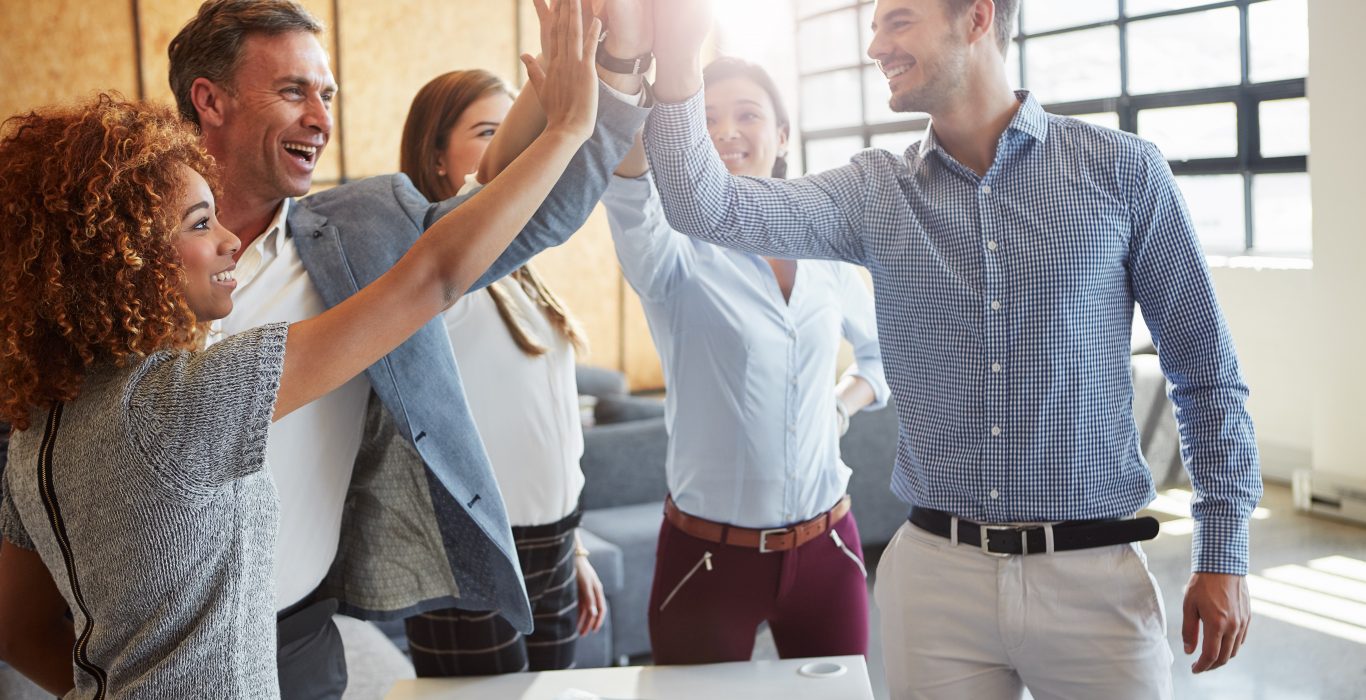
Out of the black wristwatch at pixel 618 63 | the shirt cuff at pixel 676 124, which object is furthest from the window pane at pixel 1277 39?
the black wristwatch at pixel 618 63

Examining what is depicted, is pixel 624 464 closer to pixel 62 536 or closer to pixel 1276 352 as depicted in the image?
pixel 62 536


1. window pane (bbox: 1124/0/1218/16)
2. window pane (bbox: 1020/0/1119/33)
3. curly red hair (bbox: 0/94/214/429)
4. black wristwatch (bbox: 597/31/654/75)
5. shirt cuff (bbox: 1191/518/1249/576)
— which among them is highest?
window pane (bbox: 1020/0/1119/33)

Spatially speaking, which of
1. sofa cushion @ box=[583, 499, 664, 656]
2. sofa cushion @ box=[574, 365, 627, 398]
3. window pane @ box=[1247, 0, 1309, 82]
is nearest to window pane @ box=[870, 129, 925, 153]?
window pane @ box=[1247, 0, 1309, 82]

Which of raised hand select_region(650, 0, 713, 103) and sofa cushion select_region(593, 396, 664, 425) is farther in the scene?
sofa cushion select_region(593, 396, 664, 425)

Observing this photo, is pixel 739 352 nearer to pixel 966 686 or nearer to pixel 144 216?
pixel 966 686

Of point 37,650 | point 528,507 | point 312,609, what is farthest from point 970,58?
point 37,650

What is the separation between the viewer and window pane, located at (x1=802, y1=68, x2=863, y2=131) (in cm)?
897

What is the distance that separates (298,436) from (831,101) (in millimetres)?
8209

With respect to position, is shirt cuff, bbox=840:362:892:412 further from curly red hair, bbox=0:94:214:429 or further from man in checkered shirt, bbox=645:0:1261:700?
curly red hair, bbox=0:94:214:429

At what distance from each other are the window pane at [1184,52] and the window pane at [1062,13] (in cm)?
26

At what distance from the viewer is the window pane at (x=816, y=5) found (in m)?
8.88

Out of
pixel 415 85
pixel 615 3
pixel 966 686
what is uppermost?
pixel 415 85

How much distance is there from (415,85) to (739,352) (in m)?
6.12

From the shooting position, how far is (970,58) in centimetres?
182
